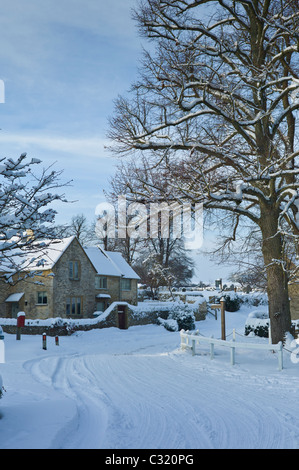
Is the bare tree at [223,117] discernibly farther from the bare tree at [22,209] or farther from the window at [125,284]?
the window at [125,284]

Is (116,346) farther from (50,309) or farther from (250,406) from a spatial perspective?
(250,406)

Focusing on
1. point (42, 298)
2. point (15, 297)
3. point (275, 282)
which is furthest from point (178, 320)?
point (275, 282)

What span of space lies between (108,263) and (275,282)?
2919 centimetres

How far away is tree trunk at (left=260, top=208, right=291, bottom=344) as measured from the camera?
→ 16.4m

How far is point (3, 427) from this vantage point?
7.64m

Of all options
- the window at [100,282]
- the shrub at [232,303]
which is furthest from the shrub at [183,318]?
the shrub at [232,303]

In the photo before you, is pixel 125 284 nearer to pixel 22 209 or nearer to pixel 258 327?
pixel 258 327

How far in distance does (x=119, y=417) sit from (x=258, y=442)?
2.69 meters

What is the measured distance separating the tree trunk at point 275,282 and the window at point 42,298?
23.4 m

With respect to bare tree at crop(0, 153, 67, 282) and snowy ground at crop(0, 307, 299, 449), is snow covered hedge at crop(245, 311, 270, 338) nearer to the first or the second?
snowy ground at crop(0, 307, 299, 449)

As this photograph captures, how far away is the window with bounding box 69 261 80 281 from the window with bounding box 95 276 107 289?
3.51 meters

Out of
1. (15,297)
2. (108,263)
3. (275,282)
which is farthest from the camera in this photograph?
(108,263)

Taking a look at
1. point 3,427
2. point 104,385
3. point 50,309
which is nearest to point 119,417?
point 3,427

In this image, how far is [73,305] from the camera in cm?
3784
